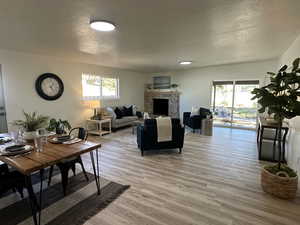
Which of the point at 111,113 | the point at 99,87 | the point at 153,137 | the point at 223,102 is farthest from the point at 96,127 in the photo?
the point at 223,102

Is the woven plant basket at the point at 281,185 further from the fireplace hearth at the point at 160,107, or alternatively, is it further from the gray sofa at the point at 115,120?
the fireplace hearth at the point at 160,107

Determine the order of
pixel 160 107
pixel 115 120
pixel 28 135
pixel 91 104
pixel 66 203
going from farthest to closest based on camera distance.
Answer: pixel 160 107
pixel 115 120
pixel 91 104
pixel 28 135
pixel 66 203

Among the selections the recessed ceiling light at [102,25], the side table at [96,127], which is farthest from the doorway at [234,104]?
the recessed ceiling light at [102,25]

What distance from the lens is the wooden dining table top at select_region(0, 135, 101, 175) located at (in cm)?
161

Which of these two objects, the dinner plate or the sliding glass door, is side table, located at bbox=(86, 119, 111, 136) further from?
the sliding glass door

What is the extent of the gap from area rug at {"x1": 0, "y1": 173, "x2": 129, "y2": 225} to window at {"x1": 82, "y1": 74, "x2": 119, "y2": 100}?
12.4 ft

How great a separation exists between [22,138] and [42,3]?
5.78 ft

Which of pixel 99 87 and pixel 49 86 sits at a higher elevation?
pixel 99 87

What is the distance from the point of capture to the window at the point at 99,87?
19.5 feet

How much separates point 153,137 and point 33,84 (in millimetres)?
3468

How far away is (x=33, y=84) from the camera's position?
445cm

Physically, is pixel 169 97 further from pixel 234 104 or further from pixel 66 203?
pixel 66 203

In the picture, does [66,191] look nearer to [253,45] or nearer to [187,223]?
[187,223]

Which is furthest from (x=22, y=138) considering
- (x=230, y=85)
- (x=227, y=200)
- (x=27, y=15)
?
(x=230, y=85)
